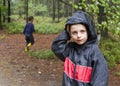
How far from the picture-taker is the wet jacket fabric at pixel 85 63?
9.61ft

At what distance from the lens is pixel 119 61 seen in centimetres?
1305

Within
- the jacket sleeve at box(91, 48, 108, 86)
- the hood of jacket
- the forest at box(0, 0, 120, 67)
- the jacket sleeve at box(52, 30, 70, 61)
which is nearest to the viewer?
the jacket sleeve at box(91, 48, 108, 86)

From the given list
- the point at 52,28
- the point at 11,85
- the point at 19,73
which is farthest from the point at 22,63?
the point at 52,28

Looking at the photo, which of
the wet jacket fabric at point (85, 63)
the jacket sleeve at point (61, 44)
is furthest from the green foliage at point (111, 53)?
the wet jacket fabric at point (85, 63)

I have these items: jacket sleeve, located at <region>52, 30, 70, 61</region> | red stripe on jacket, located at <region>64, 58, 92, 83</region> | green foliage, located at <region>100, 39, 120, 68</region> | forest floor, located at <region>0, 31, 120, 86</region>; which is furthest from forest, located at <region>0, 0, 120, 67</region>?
red stripe on jacket, located at <region>64, 58, 92, 83</region>

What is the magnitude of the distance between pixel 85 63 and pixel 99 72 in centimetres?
18

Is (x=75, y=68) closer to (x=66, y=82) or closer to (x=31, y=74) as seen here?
(x=66, y=82)

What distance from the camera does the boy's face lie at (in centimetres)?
303

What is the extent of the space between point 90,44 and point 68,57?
0.29 meters

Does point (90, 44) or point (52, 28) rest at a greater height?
point (90, 44)

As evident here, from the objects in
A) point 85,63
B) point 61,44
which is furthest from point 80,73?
point 61,44

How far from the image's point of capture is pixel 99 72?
9.59 ft

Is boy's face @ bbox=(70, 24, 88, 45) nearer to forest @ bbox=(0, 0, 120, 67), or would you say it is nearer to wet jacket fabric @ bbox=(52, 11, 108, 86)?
wet jacket fabric @ bbox=(52, 11, 108, 86)

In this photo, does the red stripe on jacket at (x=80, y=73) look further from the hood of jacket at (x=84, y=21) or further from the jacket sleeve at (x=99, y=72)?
the hood of jacket at (x=84, y=21)
